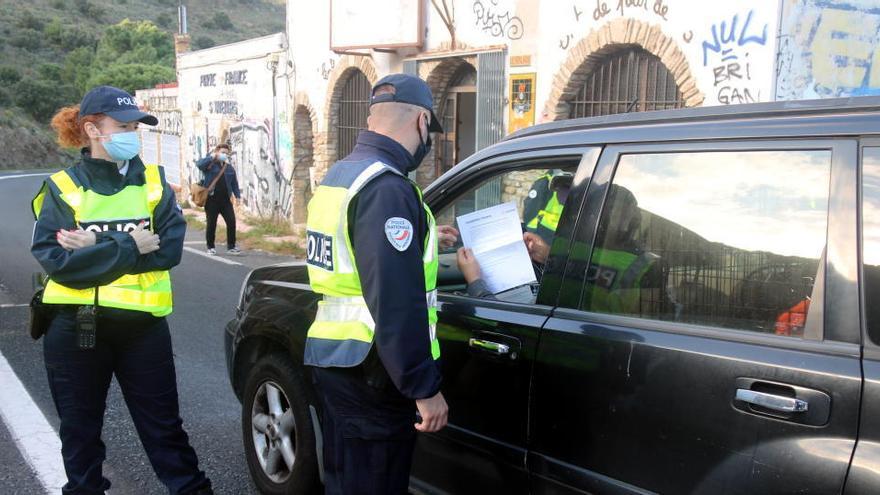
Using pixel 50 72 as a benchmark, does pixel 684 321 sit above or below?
below

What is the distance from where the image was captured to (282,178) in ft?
53.9

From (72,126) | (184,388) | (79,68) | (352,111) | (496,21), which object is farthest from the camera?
(79,68)

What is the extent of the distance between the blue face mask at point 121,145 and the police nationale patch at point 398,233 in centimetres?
153

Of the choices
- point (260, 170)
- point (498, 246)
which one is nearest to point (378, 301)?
point (498, 246)

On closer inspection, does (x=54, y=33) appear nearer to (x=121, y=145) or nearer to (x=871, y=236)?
(x=121, y=145)

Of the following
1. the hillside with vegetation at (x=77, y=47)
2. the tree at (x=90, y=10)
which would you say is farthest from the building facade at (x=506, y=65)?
the tree at (x=90, y=10)

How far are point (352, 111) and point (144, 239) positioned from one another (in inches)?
445

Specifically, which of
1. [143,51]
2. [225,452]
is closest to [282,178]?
[225,452]

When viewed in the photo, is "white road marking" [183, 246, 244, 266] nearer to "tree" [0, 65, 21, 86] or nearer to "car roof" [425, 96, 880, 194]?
"car roof" [425, 96, 880, 194]

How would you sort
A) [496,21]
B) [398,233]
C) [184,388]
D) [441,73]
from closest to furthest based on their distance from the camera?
[398,233], [184,388], [496,21], [441,73]

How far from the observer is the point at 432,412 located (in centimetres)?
233

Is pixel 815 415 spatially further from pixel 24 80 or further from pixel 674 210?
pixel 24 80

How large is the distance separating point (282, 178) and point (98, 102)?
13319 millimetres

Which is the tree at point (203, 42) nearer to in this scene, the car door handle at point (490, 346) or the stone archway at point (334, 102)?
the stone archway at point (334, 102)
